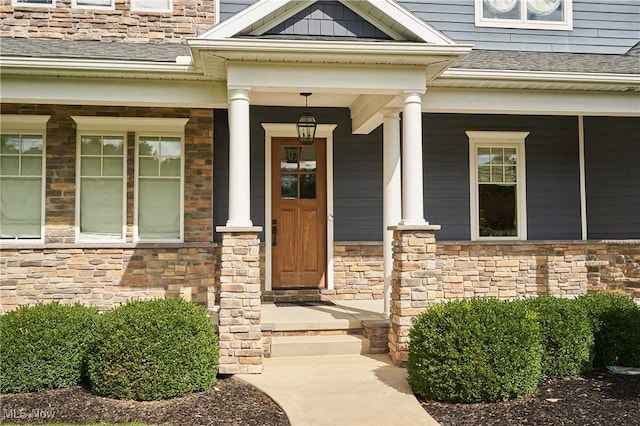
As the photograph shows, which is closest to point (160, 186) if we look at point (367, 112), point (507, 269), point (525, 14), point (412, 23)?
point (367, 112)

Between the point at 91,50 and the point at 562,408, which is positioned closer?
the point at 562,408

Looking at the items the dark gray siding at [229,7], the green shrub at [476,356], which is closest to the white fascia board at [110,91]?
the dark gray siding at [229,7]

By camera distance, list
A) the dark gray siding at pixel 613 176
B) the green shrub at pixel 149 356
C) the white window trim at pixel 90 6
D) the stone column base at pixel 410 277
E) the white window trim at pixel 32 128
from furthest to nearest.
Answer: the dark gray siding at pixel 613 176 < the white window trim at pixel 90 6 < the white window trim at pixel 32 128 < the stone column base at pixel 410 277 < the green shrub at pixel 149 356

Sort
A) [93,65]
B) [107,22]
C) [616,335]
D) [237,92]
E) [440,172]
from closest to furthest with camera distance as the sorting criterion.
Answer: [616,335] → [237,92] → [93,65] → [107,22] → [440,172]

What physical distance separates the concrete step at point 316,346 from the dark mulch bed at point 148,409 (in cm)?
105

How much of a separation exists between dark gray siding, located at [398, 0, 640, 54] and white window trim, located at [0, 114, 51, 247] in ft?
A: 19.1

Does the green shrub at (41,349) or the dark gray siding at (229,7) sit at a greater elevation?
the dark gray siding at (229,7)

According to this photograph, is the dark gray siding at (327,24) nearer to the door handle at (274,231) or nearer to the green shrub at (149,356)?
the door handle at (274,231)

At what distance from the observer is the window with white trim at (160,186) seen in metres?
7.62

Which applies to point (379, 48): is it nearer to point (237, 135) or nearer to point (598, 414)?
point (237, 135)

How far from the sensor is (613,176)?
28.3 ft

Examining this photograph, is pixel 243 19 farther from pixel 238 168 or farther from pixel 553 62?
pixel 553 62

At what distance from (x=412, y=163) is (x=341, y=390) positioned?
8.49 feet

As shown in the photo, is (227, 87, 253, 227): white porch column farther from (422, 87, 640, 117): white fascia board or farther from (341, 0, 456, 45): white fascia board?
(422, 87, 640, 117): white fascia board
